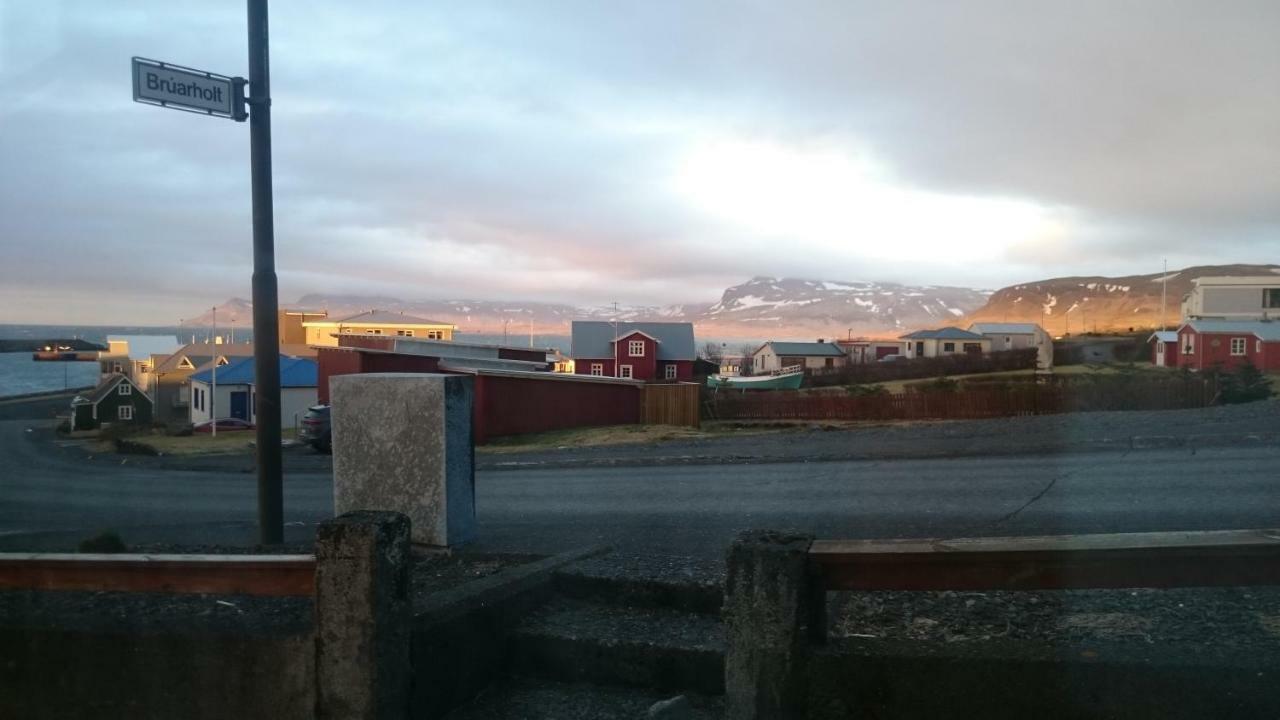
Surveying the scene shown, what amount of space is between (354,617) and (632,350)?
56.1 metres

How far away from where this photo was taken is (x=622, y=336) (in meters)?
60.5

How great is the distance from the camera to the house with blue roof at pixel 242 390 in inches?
2078

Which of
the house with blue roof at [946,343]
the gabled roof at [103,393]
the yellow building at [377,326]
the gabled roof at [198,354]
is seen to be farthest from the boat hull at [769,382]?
the gabled roof at [103,393]

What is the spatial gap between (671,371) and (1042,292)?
2422 centimetres

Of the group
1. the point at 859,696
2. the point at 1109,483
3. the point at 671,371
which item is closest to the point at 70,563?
the point at 859,696

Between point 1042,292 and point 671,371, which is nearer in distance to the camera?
point 1042,292

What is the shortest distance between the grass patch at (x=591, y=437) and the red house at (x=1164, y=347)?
88.8 ft

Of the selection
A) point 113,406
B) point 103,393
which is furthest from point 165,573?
point 113,406

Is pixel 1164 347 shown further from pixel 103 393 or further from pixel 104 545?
pixel 103 393

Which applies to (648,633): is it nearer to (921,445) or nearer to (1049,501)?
(1049,501)

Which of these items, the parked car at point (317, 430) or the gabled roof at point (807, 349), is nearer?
the parked car at point (317, 430)

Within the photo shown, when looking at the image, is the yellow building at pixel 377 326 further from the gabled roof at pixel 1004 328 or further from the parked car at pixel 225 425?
the gabled roof at pixel 1004 328

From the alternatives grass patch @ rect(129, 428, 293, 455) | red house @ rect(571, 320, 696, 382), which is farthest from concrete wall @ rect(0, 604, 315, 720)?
red house @ rect(571, 320, 696, 382)

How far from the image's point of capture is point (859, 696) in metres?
3.71
